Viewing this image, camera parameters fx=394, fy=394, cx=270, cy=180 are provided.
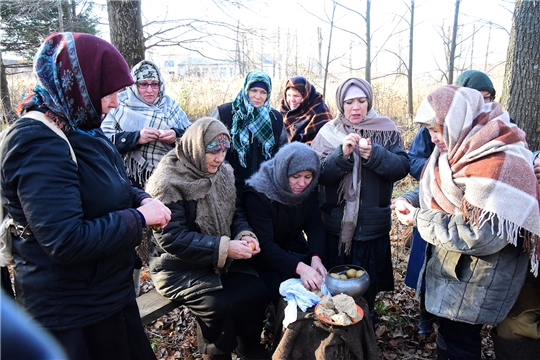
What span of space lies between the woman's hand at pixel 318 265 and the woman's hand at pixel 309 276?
52 mm

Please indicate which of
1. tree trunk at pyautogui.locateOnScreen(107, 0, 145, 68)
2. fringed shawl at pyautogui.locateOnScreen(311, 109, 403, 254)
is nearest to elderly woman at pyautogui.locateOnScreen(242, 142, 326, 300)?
fringed shawl at pyautogui.locateOnScreen(311, 109, 403, 254)

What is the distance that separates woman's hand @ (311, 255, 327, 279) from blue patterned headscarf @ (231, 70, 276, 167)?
3.81 ft

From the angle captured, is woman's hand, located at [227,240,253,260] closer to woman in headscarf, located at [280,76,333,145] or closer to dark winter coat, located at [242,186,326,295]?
dark winter coat, located at [242,186,326,295]

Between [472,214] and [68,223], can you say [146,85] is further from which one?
[472,214]

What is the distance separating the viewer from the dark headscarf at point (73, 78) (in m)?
1.60

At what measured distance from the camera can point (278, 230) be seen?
3.01 m

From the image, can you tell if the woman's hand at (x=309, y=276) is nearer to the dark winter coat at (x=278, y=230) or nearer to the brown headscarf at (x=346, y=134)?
the dark winter coat at (x=278, y=230)

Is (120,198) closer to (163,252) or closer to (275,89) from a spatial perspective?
(163,252)

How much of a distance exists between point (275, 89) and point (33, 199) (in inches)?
512

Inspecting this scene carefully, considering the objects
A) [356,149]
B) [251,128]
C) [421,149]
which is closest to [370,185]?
[356,149]

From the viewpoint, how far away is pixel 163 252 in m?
2.72

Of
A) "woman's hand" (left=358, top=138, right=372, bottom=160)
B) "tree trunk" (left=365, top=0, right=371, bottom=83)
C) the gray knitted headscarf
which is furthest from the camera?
"tree trunk" (left=365, top=0, right=371, bottom=83)

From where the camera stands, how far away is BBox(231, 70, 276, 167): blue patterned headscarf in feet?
12.2

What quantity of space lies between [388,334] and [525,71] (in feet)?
10.2
